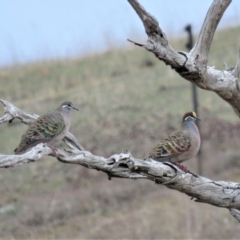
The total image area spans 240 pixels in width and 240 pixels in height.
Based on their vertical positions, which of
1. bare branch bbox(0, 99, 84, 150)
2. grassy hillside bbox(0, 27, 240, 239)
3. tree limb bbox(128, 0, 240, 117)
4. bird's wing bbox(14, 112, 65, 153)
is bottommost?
grassy hillside bbox(0, 27, 240, 239)

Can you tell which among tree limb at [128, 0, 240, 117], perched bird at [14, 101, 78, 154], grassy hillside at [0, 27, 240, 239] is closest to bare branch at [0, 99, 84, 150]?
perched bird at [14, 101, 78, 154]

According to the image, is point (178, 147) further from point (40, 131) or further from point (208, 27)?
point (208, 27)

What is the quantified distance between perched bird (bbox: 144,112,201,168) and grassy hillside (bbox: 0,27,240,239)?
11.0 feet

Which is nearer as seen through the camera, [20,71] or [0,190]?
[0,190]

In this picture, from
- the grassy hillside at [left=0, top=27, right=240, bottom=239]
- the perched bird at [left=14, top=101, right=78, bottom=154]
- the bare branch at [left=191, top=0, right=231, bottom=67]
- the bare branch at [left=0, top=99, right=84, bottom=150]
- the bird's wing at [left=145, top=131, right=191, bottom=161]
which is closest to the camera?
the bare branch at [left=191, top=0, right=231, bottom=67]

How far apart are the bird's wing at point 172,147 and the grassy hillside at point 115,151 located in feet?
11.2

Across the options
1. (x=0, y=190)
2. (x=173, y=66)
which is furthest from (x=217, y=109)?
(x=173, y=66)

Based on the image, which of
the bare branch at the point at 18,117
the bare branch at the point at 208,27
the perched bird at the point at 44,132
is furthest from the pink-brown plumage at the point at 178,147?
the bare branch at the point at 208,27

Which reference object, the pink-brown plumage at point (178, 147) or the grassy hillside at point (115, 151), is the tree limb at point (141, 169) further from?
the grassy hillside at point (115, 151)

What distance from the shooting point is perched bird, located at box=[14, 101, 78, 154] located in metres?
6.42

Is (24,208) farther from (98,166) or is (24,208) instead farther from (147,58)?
(147,58)

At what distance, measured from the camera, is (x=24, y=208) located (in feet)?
34.3

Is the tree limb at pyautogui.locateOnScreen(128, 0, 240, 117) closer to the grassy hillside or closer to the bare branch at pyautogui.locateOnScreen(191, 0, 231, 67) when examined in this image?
the bare branch at pyautogui.locateOnScreen(191, 0, 231, 67)

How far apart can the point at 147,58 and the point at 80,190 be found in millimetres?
7717
